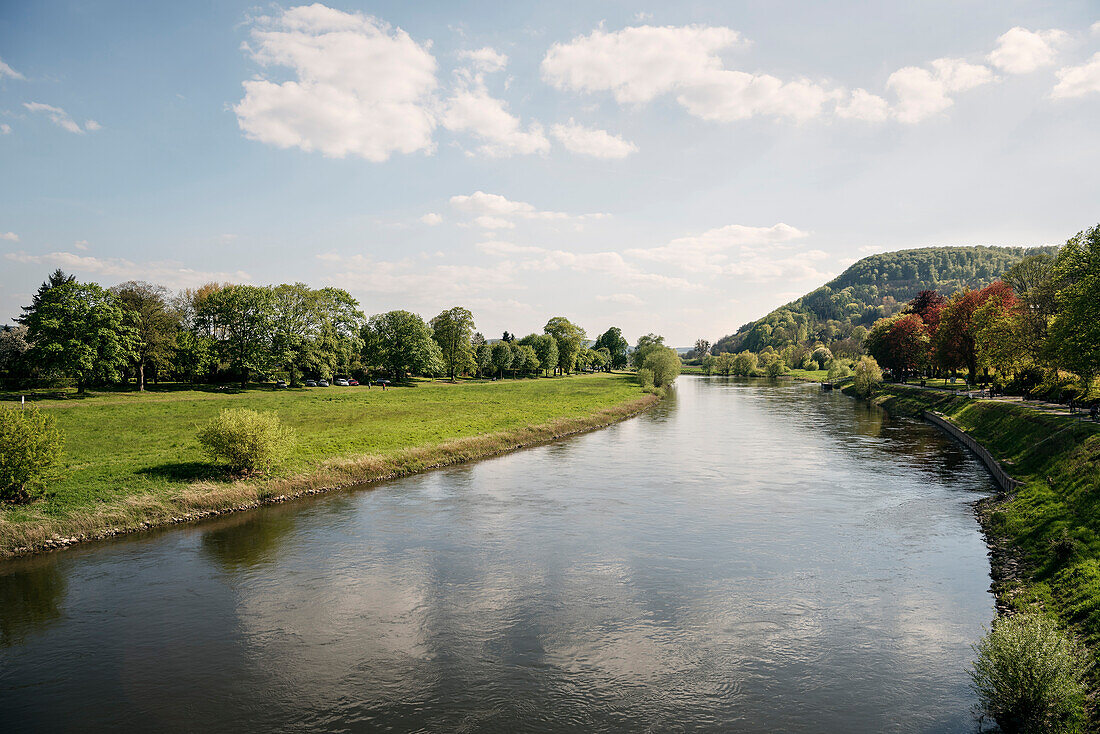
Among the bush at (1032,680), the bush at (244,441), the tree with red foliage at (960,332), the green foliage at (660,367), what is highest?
the tree with red foliage at (960,332)

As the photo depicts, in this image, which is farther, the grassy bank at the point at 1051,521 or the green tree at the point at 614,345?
the green tree at the point at 614,345

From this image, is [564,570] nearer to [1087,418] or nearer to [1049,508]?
[1049,508]

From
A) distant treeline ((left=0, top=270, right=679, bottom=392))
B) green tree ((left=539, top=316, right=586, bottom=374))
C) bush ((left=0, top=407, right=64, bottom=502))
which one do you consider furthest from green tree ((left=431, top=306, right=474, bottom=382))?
bush ((left=0, top=407, right=64, bottom=502))

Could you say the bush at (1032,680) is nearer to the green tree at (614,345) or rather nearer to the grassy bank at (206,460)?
the grassy bank at (206,460)

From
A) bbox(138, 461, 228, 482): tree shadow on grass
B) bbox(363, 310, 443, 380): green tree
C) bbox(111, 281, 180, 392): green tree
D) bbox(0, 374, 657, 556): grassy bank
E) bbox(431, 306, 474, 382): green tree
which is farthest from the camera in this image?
bbox(431, 306, 474, 382): green tree

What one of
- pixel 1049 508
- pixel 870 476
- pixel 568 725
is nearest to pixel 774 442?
pixel 870 476

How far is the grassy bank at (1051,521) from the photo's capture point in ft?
51.1

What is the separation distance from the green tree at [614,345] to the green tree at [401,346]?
95523mm

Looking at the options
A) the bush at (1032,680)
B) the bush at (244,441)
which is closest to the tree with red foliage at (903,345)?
the bush at (1032,680)

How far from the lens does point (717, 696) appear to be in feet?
43.2

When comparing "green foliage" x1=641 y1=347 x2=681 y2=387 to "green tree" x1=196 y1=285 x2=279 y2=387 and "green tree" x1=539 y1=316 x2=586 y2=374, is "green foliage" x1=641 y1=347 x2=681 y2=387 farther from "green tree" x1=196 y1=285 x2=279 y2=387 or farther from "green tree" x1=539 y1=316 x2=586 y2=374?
"green tree" x1=196 y1=285 x2=279 y2=387

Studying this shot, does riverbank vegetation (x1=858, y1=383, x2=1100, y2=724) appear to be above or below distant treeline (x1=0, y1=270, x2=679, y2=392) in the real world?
Answer: below

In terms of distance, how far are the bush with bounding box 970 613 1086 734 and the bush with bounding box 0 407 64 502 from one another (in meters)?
32.4

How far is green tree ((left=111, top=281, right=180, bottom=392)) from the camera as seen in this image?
211 feet
